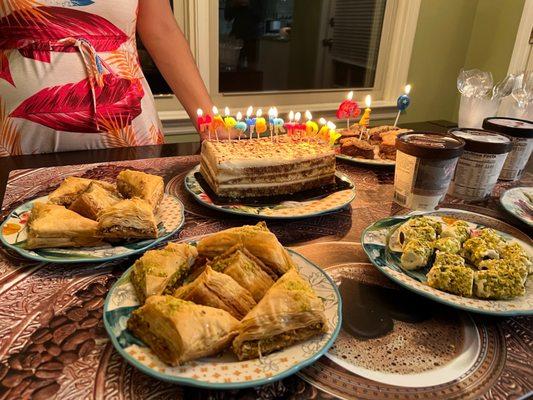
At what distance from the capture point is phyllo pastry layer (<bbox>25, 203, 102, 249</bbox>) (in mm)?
948

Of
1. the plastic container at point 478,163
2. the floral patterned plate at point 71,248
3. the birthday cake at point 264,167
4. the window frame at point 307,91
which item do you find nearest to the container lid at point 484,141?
the plastic container at point 478,163

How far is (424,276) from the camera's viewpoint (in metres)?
0.94

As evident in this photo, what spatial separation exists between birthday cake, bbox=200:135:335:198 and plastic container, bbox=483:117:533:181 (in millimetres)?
579

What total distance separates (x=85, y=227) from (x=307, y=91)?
287cm

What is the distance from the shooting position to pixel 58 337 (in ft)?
2.45

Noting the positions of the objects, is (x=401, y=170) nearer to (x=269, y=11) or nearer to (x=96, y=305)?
(x=96, y=305)

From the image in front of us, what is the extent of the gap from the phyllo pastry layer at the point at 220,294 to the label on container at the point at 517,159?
1.21m

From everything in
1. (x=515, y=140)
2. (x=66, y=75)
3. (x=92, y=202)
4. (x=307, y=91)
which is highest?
(x=66, y=75)

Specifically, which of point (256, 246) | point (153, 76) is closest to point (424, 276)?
point (256, 246)

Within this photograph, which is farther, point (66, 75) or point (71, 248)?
point (66, 75)

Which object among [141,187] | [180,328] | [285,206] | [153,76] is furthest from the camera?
[153,76]

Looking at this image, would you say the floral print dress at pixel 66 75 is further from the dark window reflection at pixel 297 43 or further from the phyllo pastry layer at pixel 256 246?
the dark window reflection at pixel 297 43

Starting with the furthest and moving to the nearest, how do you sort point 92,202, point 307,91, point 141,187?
point 307,91 → point 141,187 → point 92,202

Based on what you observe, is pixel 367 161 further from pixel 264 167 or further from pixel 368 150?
pixel 264 167
